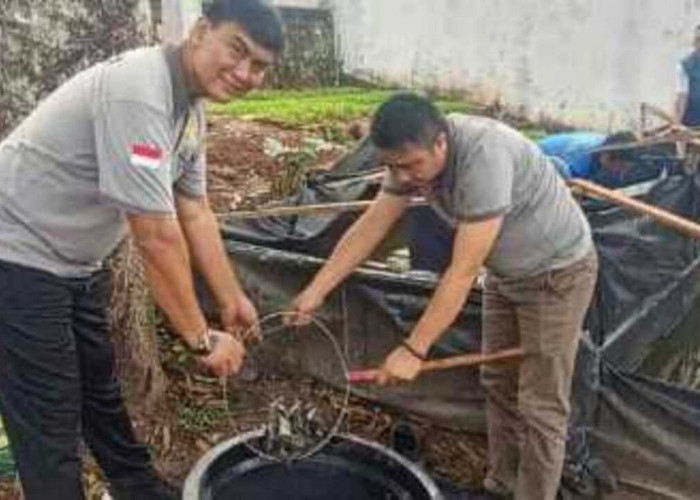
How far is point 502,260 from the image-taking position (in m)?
3.78

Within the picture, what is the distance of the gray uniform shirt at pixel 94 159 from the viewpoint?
269cm

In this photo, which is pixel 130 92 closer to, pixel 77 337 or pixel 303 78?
pixel 77 337

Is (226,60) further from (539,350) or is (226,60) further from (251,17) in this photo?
(539,350)

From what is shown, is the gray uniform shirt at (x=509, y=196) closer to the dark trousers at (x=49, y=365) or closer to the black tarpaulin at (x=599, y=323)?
the black tarpaulin at (x=599, y=323)

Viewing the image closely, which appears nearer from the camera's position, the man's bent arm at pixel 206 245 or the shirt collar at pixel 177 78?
the shirt collar at pixel 177 78

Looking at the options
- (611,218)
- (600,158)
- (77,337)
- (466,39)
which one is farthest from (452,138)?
(466,39)

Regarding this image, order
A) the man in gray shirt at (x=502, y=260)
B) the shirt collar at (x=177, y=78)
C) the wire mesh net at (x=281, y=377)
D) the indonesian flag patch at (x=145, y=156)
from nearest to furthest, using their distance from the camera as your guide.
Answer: the indonesian flag patch at (x=145, y=156) < the shirt collar at (x=177, y=78) < the man in gray shirt at (x=502, y=260) < the wire mesh net at (x=281, y=377)

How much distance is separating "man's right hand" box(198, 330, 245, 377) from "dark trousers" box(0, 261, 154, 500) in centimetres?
42

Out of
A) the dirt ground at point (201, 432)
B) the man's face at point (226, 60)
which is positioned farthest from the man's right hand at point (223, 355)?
the dirt ground at point (201, 432)

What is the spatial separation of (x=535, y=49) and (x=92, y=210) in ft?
42.9

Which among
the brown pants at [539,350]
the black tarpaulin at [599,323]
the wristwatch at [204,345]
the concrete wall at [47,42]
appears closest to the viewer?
the wristwatch at [204,345]

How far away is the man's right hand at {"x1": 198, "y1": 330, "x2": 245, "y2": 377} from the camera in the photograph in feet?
10.2

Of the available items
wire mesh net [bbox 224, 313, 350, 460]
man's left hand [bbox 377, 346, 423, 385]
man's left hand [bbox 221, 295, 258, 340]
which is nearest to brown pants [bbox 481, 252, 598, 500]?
man's left hand [bbox 377, 346, 423, 385]

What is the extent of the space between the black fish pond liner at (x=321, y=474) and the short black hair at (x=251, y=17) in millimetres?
1483
